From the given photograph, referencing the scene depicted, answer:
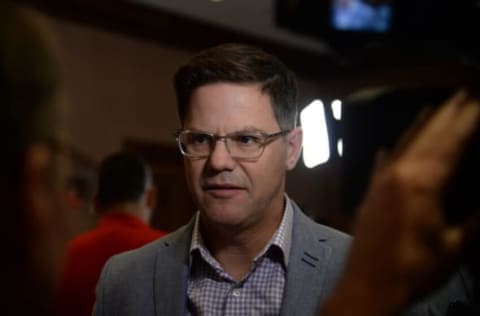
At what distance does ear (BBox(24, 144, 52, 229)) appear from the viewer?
41 centimetres

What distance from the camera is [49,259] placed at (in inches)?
17.0

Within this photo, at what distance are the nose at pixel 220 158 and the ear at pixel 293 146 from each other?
0.17 m

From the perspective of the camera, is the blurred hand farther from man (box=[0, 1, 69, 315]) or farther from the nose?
the nose

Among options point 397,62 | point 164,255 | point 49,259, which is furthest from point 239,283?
point 49,259

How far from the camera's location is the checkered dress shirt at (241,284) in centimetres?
120

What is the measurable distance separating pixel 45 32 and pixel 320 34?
165 cm

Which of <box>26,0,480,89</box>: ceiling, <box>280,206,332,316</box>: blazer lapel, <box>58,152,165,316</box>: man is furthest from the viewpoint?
<box>26,0,480,89</box>: ceiling

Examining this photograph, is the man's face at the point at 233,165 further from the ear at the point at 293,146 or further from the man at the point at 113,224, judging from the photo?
the man at the point at 113,224

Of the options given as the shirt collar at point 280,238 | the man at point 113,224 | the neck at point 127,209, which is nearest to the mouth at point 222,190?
the shirt collar at point 280,238

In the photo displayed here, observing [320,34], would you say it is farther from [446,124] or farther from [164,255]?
[446,124]

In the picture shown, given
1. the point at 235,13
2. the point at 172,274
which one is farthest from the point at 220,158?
the point at 235,13

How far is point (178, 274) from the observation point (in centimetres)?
126

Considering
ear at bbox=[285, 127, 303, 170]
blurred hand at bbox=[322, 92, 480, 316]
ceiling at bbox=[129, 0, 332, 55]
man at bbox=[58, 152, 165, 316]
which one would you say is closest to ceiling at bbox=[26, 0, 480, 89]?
ceiling at bbox=[129, 0, 332, 55]

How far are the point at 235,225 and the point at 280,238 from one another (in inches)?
3.6
